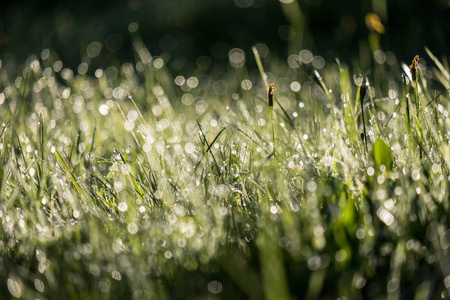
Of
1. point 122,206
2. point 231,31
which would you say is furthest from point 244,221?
point 231,31

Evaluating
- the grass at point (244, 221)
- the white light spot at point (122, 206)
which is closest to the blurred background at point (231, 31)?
the grass at point (244, 221)

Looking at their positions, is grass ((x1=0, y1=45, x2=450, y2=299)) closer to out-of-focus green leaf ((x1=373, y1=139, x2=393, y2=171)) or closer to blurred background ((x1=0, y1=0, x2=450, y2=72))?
out-of-focus green leaf ((x1=373, y1=139, x2=393, y2=171))

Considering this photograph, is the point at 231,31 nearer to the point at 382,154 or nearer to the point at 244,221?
the point at 382,154

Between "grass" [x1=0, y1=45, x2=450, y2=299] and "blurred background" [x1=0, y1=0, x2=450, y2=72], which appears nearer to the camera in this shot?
"grass" [x1=0, y1=45, x2=450, y2=299]

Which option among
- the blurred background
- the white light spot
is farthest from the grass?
the blurred background

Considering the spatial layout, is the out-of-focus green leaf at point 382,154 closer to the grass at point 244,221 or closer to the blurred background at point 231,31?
the grass at point 244,221

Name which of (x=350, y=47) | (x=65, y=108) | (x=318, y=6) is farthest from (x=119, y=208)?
(x=318, y=6)

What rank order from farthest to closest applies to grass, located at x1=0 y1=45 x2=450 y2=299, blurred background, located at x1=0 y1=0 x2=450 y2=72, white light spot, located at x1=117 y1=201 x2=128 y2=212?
1. blurred background, located at x1=0 y1=0 x2=450 y2=72
2. white light spot, located at x1=117 y1=201 x2=128 y2=212
3. grass, located at x1=0 y1=45 x2=450 y2=299

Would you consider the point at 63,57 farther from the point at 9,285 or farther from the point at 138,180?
the point at 9,285
